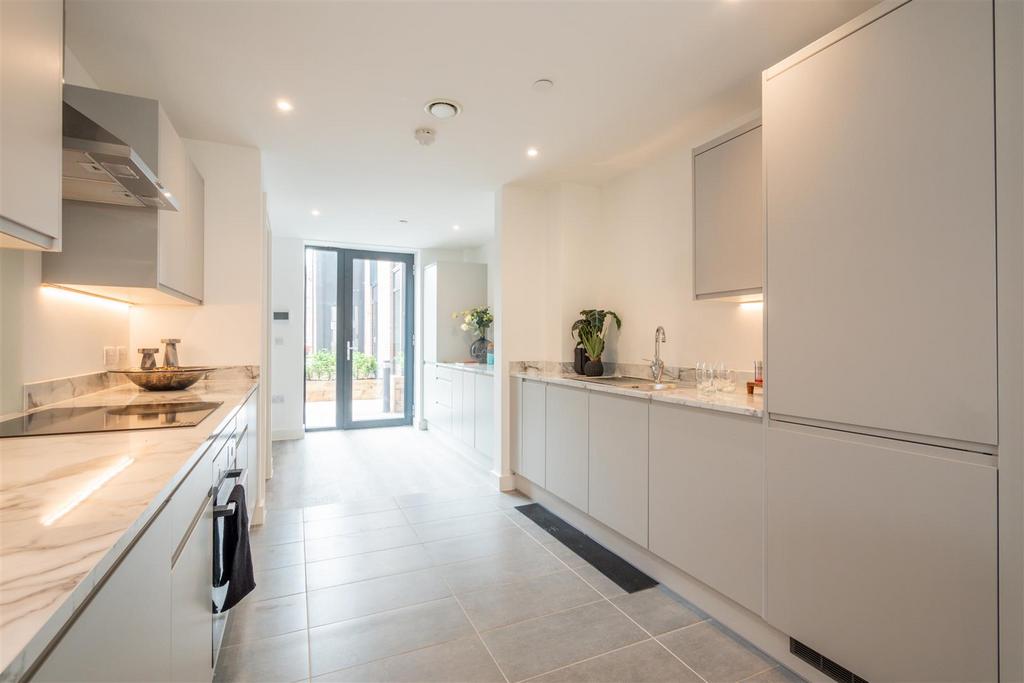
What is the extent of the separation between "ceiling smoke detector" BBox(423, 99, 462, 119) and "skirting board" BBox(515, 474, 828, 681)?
97.9 inches

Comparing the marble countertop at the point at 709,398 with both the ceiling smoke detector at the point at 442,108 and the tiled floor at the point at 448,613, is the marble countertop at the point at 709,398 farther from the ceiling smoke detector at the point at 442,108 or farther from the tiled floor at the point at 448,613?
the ceiling smoke detector at the point at 442,108

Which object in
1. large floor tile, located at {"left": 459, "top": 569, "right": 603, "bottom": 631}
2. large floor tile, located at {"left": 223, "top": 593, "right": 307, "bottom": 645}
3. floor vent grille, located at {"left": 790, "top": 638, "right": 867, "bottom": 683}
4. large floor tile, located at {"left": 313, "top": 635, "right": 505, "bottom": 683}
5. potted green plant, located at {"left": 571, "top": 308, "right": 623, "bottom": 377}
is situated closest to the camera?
floor vent grille, located at {"left": 790, "top": 638, "right": 867, "bottom": 683}

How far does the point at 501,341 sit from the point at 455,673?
94.4 inches

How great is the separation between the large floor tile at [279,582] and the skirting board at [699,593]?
1.62m

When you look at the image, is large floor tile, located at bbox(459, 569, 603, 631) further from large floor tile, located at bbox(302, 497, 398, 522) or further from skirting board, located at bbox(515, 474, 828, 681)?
large floor tile, located at bbox(302, 497, 398, 522)

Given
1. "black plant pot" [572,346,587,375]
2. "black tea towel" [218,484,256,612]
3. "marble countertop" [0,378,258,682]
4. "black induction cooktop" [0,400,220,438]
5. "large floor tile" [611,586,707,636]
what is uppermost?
"black plant pot" [572,346,587,375]

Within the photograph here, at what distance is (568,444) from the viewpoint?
3.09 meters

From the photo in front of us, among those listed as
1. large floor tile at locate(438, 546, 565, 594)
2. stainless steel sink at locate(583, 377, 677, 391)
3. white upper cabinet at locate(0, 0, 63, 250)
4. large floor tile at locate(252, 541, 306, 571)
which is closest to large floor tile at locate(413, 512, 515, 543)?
large floor tile at locate(438, 546, 565, 594)

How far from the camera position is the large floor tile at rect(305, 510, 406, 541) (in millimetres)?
2971

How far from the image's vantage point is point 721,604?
204cm

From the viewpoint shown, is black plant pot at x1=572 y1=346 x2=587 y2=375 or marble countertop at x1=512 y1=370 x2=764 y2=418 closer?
marble countertop at x1=512 y1=370 x2=764 y2=418

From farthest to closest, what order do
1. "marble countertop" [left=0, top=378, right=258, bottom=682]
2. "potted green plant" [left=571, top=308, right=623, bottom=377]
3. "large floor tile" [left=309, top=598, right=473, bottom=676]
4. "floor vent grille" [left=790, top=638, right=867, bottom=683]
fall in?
"potted green plant" [left=571, top=308, right=623, bottom=377], "large floor tile" [left=309, top=598, right=473, bottom=676], "floor vent grille" [left=790, top=638, right=867, bottom=683], "marble countertop" [left=0, top=378, right=258, bottom=682]

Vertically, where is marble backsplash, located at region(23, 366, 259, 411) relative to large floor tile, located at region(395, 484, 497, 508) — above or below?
above

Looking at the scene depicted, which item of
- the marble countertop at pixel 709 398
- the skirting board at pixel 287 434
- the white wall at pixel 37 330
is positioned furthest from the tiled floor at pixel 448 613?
the skirting board at pixel 287 434
